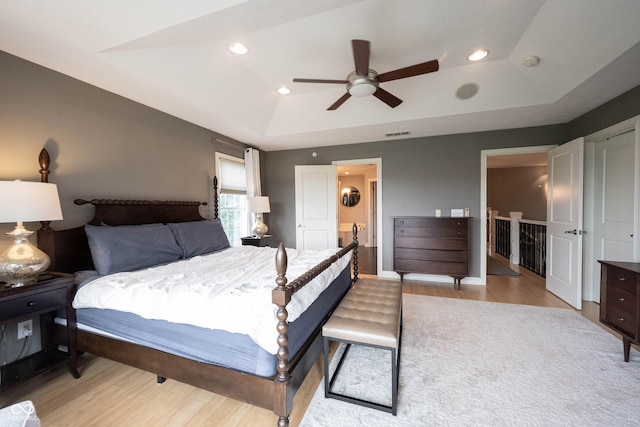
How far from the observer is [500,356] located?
2158 millimetres

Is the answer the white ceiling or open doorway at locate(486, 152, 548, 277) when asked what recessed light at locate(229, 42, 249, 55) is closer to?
the white ceiling

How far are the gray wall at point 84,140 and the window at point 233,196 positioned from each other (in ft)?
2.13

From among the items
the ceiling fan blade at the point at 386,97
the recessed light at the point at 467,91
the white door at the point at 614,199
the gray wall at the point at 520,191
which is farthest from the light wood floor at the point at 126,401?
the gray wall at the point at 520,191

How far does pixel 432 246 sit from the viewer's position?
4016 millimetres

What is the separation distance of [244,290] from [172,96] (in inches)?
92.8

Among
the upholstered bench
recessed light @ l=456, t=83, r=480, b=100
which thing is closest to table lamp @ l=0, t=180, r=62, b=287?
the upholstered bench

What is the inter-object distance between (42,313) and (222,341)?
4.49 ft

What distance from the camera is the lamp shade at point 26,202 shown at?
63.1 inches

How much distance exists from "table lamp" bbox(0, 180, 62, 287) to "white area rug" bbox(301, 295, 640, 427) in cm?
211

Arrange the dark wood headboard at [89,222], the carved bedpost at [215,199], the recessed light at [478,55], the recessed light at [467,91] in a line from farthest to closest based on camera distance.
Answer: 1. the carved bedpost at [215,199]
2. the recessed light at [467,91]
3. the recessed light at [478,55]
4. the dark wood headboard at [89,222]

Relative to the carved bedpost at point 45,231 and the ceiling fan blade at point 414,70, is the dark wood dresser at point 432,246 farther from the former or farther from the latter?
the carved bedpost at point 45,231

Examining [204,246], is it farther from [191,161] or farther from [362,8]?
[362,8]

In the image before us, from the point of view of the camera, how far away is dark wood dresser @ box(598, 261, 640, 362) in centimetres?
192

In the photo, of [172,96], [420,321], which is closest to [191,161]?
[172,96]
